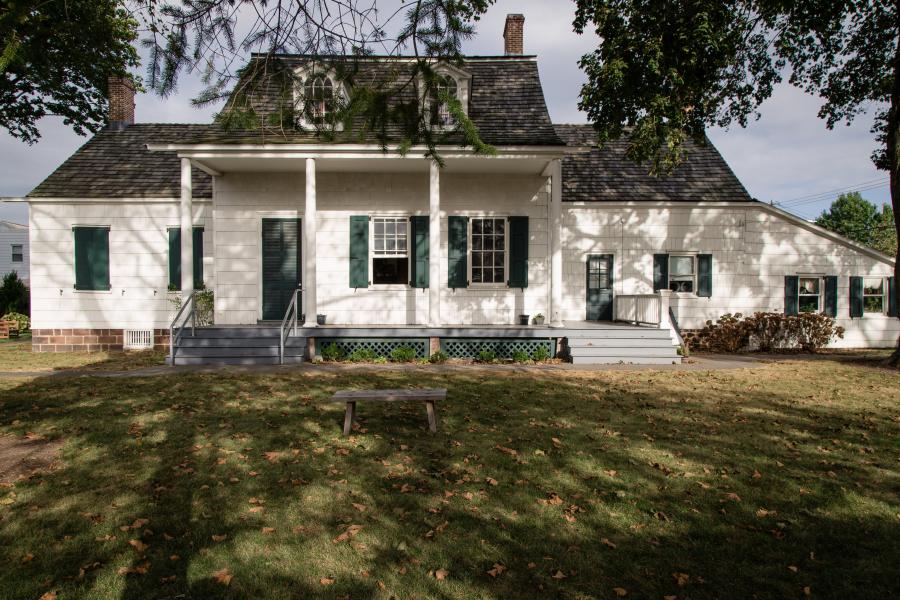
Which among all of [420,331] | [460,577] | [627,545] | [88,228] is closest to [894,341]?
[420,331]

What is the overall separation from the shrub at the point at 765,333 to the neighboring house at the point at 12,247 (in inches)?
1732

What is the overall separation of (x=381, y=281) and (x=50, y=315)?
9043mm

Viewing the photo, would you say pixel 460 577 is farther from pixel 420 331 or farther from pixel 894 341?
pixel 894 341

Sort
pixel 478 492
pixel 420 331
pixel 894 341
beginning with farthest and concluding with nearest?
pixel 894 341 < pixel 420 331 < pixel 478 492

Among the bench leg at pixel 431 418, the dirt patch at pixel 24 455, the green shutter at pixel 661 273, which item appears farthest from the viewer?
the green shutter at pixel 661 273

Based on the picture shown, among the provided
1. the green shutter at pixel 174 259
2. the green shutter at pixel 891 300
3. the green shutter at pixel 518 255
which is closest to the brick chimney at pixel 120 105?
the green shutter at pixel 174 259

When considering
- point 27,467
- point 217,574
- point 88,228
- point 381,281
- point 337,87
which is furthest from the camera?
point 88,228

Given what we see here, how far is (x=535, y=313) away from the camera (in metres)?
13.6

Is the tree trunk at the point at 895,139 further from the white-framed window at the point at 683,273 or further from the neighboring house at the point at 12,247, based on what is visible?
the neighboring house at the point at 12,247

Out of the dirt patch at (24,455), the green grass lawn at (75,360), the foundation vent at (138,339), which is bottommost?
the dirt patch at (24,455)

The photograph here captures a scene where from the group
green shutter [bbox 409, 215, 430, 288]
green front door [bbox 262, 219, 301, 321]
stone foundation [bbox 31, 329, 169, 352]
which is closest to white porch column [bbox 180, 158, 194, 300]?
green front door [bbox 262, 219, 301, 321]

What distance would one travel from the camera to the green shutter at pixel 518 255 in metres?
13.4

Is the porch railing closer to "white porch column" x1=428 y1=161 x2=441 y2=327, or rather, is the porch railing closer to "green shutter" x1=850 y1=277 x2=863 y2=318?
"white porch column" x1=428 y1=161 x2=441 y2=327

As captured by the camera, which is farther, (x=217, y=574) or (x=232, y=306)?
(x=232, y=306)
